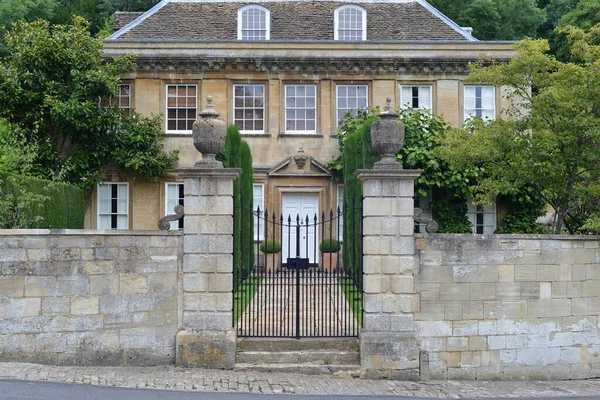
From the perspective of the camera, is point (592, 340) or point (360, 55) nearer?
point (592, 340)

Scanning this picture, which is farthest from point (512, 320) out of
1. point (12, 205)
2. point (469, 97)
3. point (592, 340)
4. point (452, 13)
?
point (452, 13)

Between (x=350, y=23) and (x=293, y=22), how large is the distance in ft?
6.98

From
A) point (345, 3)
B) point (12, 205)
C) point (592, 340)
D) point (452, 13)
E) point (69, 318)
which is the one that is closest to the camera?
point (69, 318)

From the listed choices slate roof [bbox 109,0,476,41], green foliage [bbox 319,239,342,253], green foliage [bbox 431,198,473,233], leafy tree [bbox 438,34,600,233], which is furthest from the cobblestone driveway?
slate roof [bbox 109,0,476,41]

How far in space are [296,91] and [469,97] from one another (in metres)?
5.75

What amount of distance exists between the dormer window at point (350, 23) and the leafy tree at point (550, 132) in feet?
27.9

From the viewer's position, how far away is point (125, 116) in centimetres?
2034

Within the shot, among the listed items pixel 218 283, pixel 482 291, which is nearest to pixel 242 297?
pixel 218 283

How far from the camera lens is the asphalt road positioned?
736 centimetres

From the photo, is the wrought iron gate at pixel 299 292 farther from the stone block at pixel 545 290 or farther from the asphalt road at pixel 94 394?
the stone block at pixel 545 290

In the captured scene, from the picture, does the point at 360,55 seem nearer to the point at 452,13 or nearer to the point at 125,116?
the point at 125,116

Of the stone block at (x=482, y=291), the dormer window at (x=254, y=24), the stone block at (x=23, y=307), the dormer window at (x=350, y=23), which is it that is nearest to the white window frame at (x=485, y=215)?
the dormer window at (x=350, y=23)

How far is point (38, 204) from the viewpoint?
558 inches

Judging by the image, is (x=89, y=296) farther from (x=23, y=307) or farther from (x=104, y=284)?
(x=23, y=307)
